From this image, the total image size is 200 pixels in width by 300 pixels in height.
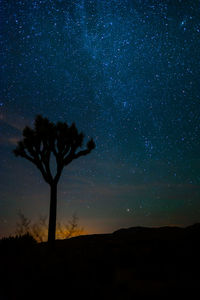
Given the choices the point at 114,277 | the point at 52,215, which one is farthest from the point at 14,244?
the point at 114,277

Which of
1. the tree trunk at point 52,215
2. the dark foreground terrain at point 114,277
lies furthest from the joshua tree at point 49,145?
the dark foreground terrain at point 114,277

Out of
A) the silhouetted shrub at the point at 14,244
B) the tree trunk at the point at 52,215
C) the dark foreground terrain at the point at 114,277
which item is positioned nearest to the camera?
the dark foreground terrain at the point at 114,277

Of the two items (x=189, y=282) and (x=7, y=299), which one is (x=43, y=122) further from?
(x=189, y=282)

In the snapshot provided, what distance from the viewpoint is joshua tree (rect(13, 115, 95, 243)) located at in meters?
9.50

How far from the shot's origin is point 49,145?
9.61 meters

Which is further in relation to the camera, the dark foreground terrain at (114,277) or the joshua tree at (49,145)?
the joshua tree at (49,145)

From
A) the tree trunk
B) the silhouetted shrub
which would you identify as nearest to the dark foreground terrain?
the silhouetted shrub

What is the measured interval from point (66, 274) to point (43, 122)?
730 centimetres

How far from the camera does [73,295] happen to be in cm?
305

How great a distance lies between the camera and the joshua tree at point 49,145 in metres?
9.50

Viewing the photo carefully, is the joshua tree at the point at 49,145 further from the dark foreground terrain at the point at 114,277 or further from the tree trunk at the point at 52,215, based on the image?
the dark foreground terrain at the point at 114,277

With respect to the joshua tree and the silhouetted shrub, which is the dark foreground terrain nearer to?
the silhouetted shrub

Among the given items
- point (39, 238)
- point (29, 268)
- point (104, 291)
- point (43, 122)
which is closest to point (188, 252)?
point (104, 291)

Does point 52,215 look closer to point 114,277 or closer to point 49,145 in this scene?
point 49,145
